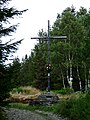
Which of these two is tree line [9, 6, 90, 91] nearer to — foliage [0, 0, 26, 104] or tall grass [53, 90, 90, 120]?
tall grass [53, 90, 90, 120]

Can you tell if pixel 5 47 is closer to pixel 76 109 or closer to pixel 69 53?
pixel 76 109

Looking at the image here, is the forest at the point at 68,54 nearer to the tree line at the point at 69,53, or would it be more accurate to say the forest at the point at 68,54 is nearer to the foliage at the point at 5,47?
the tree line at the point at 69,53

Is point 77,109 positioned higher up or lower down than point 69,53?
lower down

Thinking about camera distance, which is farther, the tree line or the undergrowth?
the tree line

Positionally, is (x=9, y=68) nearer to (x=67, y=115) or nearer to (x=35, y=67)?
(x=67, y=115)

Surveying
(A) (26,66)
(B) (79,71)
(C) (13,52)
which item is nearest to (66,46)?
(B) (79,71)

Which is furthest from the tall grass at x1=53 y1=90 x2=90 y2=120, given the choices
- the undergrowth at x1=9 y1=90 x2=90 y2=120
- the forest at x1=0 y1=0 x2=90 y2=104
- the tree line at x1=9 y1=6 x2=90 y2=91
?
the tree line at x1=9 y1=6 x2=90 y2=91

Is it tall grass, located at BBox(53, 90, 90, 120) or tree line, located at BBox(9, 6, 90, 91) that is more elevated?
tree line, located at BBox(9, 6, 90, 91)

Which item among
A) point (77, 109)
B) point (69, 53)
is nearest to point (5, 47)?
point (77, 109)

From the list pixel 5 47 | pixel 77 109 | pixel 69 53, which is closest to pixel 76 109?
pixel 77 109

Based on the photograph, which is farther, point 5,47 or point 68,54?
point 68,54

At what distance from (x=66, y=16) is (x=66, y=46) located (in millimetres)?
4791

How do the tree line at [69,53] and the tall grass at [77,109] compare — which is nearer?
the tall grass at [77,109]

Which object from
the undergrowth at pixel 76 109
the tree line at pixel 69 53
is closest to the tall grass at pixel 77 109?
the undergrowth at pixel 76 109
